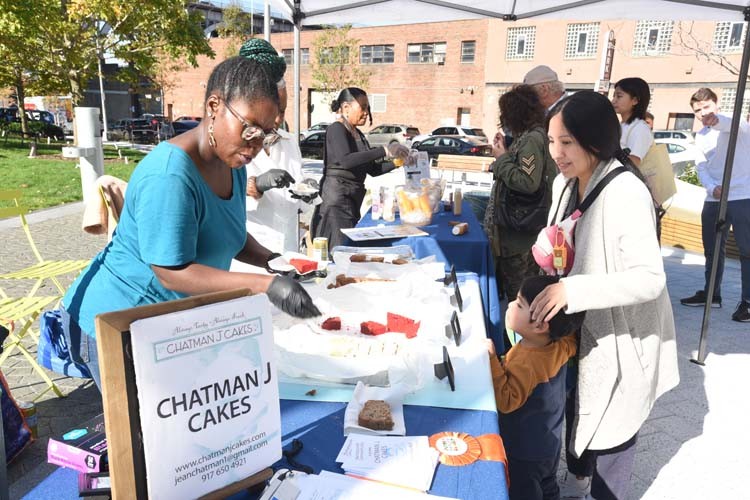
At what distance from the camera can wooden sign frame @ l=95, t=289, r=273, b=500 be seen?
33.1 inches

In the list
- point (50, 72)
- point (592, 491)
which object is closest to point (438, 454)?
point (592, 491)

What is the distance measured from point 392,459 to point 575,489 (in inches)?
57.3

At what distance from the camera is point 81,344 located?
4.88ft

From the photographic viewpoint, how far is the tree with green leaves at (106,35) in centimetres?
1448

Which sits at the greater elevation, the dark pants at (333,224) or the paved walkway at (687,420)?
the dark pants at (333,224)

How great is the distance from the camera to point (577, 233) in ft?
5.98

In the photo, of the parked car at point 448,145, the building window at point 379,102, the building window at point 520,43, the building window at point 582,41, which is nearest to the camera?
the parked car at point 448,145

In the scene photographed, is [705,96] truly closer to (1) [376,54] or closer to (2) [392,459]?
(2) [392,459]

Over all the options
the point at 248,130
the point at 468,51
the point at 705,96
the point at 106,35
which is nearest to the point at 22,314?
the point at 248,130

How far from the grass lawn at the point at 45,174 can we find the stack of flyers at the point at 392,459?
302 inches

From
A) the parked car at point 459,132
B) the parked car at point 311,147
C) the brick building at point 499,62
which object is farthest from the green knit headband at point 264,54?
the brick building at point 499,62

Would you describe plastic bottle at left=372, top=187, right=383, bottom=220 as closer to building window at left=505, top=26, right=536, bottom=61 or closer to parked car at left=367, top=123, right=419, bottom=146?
parked car at left=367, top=123, right=419, bottom=146

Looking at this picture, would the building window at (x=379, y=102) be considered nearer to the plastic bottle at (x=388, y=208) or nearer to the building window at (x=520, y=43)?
the building window at (x=520, y=43)

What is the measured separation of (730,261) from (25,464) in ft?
24.2
